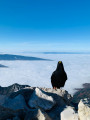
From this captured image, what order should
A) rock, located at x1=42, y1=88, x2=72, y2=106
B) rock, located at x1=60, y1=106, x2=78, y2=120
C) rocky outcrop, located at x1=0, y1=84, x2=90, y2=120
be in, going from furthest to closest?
1. rock, located at x1=42, y1=88, x2=72, y2=106
2. rocky outcrop, located at x1=0, y1=84, x2=90, y2=120
3. rock, located at x1=60, y1=106, x2=78, y2=120

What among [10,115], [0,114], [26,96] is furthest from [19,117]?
[26,96]

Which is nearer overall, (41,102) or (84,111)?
(84,111)

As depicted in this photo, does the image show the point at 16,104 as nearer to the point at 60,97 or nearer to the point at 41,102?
the point at 41,102

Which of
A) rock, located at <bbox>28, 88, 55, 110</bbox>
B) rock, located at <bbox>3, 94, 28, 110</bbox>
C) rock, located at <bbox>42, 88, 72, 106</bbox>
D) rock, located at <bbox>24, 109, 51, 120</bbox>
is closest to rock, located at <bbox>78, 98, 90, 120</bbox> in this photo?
rock, located at <bbox>24, 109, 51, 120</bbox>

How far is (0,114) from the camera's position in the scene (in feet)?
23.9

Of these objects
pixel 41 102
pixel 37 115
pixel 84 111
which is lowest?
pixel 37 115

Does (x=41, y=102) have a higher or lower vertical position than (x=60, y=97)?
higher

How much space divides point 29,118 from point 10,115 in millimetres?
1043

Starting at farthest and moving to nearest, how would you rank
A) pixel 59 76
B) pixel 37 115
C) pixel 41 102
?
pixel 59 76, pixel 41 102, pixel 37 115

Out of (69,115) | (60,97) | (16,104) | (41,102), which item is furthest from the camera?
(60,97)

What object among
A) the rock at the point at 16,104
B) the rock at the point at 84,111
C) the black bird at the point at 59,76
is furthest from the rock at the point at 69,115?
the black bird at the point at 59,76

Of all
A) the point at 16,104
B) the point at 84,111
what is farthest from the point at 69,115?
the point at 16,104

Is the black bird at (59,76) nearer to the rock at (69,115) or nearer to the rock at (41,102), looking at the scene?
the rock at (41,102)

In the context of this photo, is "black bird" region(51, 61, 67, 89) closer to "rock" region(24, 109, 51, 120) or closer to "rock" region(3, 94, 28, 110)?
"rock" region(3, 94, 28, 110)
